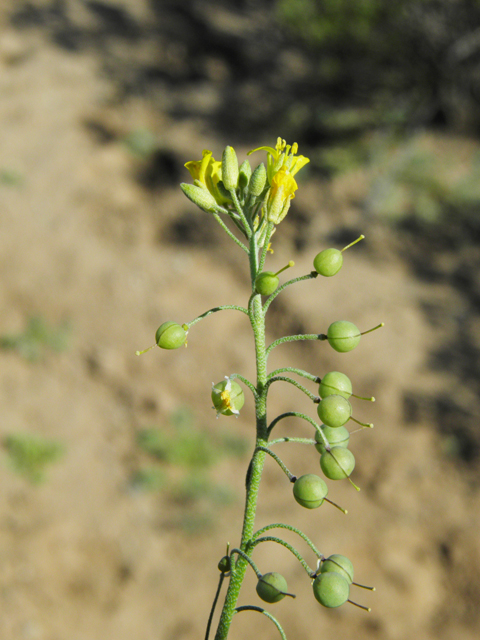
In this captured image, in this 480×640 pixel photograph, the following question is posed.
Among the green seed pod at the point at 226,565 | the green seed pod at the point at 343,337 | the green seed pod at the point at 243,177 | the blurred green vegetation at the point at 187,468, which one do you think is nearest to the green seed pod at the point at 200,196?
the green seed pod at the point at 243,177

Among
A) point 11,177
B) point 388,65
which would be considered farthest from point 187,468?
point 388,65

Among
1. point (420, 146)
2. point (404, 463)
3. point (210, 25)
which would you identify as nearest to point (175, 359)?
point (404, 463)

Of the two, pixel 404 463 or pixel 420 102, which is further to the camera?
pixel 420 102

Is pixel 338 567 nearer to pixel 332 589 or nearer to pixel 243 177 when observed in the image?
pixel 332 589

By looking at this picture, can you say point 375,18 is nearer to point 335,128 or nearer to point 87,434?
point 335,128

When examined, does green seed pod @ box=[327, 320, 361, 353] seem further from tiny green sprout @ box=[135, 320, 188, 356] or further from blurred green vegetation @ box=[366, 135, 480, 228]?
blurred green vegetation @ box=[366, 135, 480, 228]
